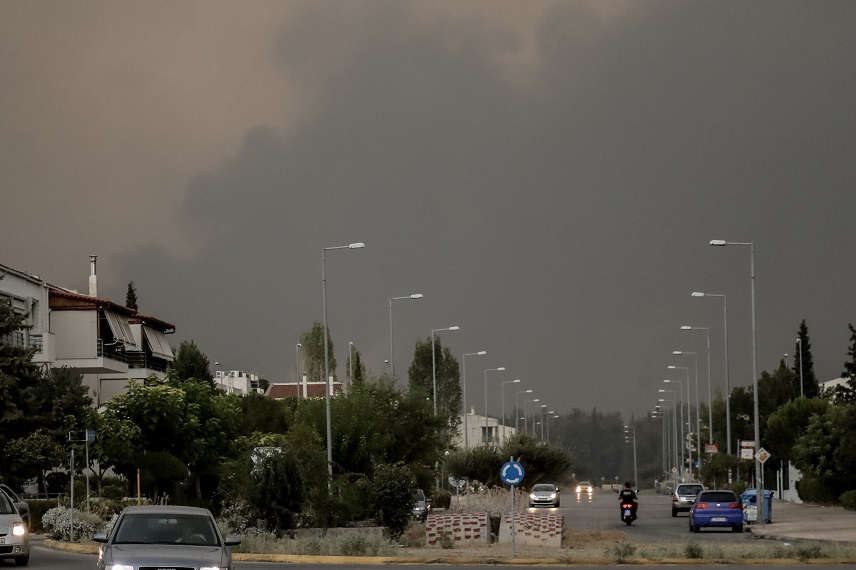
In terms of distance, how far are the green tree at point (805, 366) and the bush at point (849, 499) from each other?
41.1 m

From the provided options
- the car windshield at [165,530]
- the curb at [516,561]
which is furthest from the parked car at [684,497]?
the car windshield at [165,530]

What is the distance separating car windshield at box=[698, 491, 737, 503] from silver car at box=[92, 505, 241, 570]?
34.8 metres

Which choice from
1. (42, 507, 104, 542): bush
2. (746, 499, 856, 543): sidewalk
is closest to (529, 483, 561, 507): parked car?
(746, 499, 856, 543): sidewalk

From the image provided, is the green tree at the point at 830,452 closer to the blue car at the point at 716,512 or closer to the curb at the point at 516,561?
the blue car at the point at 716,512

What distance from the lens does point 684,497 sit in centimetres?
6712

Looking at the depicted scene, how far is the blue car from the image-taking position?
50.6 metres

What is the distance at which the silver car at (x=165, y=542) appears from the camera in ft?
55.5

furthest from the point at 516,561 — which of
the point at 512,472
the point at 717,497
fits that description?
the point at 717,497

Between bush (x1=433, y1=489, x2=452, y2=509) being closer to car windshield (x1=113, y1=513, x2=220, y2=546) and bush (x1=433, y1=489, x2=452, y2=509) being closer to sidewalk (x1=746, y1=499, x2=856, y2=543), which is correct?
sidewalk (x1=746, y1=499, x2=856, y2=543)

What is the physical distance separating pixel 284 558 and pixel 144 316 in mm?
50921

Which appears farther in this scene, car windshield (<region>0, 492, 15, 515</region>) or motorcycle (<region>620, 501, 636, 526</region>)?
motorcycle (<region>620, 501, 636, 526</region>)

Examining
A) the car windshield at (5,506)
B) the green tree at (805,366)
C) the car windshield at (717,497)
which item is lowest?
the car windshield at (717,497)

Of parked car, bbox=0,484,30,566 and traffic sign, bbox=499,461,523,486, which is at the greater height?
traffic sign, bbox=499,461,523,486

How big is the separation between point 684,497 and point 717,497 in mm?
16245
